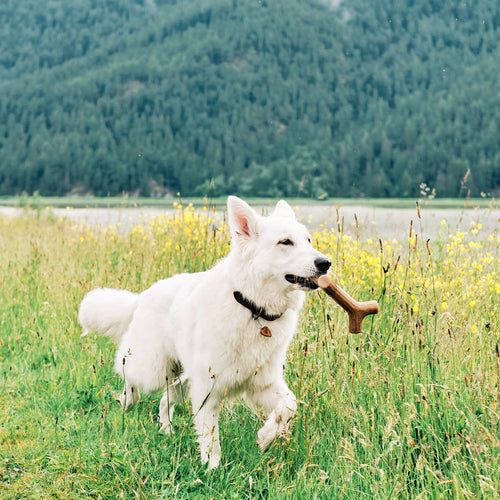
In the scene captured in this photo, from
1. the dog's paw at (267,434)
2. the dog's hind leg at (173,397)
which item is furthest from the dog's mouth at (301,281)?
the dog's hind leg at (173,397)

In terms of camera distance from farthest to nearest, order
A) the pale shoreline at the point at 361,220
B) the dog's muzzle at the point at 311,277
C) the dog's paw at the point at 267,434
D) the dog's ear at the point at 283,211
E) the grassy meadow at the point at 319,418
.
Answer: the pale shoreline at the point at 361,220 < the dog's ear at the point at 283,211 < the dog's paw at the point at 267,434 < the dog's muzzle at the point at 311,277 < the grassy meadow at the point at 319,418

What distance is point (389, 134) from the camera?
304ft

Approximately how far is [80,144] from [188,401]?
103 m

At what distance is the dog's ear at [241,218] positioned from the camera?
2.96 m

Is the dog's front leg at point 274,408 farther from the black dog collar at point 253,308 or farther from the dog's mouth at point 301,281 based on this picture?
the dog's mouth at point 301,281

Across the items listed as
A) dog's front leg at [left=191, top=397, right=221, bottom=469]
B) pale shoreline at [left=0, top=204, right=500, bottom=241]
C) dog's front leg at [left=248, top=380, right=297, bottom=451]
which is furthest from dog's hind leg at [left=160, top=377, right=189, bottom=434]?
pale shoreline at [left=0, top=204, right=500, bottom=241]

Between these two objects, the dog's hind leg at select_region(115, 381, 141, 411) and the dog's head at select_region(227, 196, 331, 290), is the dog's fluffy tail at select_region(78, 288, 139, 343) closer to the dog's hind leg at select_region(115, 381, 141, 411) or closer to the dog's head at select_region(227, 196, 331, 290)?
the dog's hind leg at select_region(115, 381, 141, 411)

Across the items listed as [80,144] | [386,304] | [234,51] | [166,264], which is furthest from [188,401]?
[234,51]

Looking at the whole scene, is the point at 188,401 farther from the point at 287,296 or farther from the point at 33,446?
the point at 287,296

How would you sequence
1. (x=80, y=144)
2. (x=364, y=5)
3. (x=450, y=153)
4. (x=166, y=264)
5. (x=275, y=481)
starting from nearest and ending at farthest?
(x=275, y=481), (x=166, y=264), (x=450, y=153), (x=80, y=144), (x=364, y=5)

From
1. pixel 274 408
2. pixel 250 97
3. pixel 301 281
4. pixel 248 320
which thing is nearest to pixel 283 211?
pixel 301 281

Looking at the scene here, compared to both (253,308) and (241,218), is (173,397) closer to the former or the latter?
(253,308)

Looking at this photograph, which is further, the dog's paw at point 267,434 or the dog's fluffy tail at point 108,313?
the dog's fluffy tail at point 108,313

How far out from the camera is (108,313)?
396 centimetres
